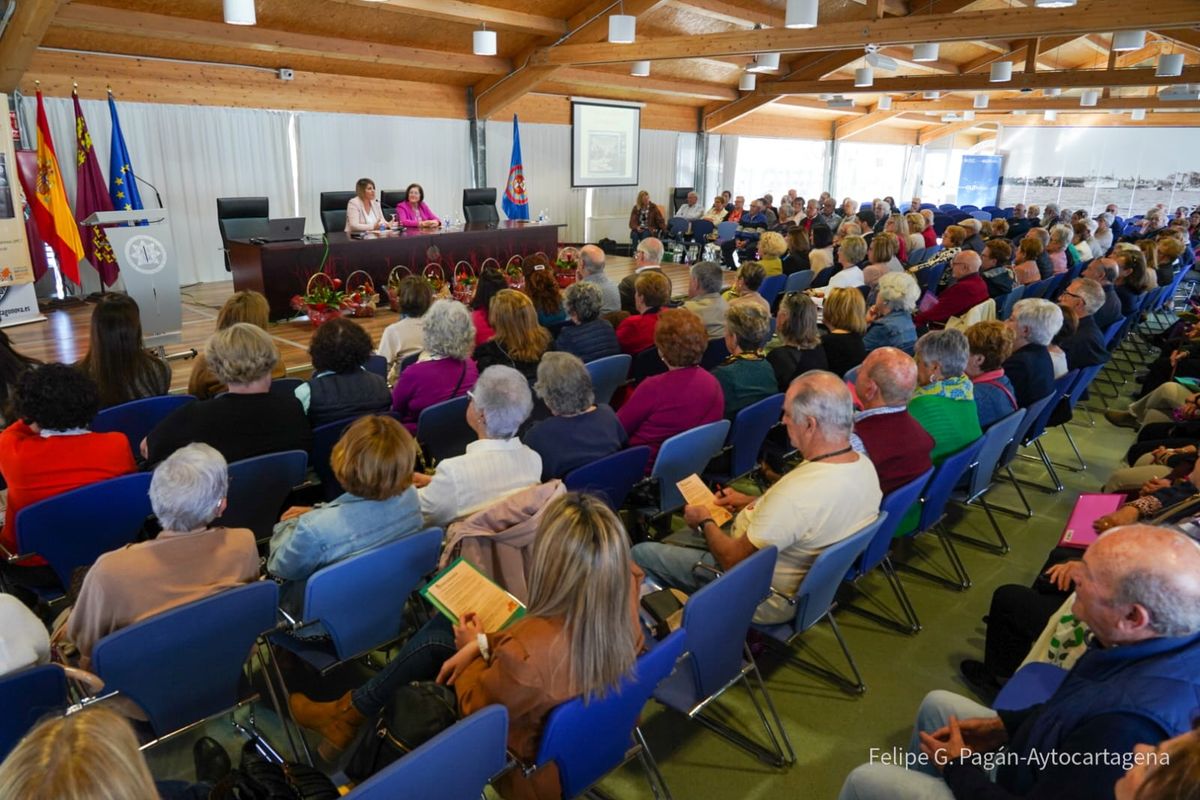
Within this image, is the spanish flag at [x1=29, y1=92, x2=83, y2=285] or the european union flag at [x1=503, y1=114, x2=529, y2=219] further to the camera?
the european union flag at [x1=503, y1=114, x2=529, y2=219]

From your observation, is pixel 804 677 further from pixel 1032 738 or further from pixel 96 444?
pixel 96 444

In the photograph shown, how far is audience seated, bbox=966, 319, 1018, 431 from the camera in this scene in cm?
374

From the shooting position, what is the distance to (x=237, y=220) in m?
8.53

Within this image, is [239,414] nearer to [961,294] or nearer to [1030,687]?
[1030,687]

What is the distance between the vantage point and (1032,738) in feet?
5.15

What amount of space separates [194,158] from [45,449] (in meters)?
8.35

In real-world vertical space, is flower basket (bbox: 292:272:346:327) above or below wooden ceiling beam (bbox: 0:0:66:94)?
below

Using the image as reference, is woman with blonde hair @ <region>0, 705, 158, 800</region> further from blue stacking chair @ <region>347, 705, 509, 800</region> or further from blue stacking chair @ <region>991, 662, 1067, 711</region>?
blue stacking chair @ <region>991, 662, 1067, 711</region>

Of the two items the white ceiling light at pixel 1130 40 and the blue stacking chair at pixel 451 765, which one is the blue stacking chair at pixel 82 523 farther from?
the white ceiling light at pixel 1130 40

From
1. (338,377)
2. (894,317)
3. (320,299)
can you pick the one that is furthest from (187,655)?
(320,299)

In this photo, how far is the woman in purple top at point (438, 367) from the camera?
12.2ft

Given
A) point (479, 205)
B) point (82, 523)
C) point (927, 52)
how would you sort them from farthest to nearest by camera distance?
point (479, 205) < point (927, 52) < point (82, 523)

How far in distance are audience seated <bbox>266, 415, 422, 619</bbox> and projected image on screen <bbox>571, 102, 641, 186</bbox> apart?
1318cm

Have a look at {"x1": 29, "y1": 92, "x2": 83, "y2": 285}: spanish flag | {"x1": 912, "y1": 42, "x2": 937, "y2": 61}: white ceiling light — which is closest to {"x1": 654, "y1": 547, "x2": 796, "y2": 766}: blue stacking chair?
{"x1": 29, "y1": 92, "x2": 83, "y2": 285}: spanish flag
